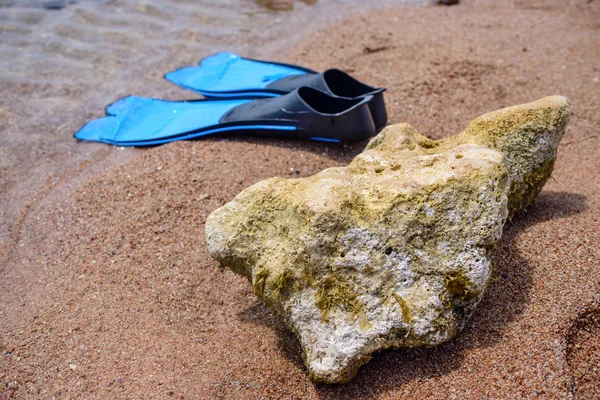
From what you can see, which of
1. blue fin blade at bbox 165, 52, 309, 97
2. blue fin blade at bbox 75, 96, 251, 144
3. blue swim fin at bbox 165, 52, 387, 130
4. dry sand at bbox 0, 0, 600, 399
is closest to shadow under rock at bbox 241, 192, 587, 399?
dry sand at bbox 0, 0, 600, 399

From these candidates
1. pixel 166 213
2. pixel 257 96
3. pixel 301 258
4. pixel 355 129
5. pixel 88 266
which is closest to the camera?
pixel 301 258

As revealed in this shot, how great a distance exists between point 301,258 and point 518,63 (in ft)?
11.9

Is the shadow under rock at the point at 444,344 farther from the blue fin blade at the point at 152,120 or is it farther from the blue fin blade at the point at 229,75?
the blue fin blade at the point at 229,75

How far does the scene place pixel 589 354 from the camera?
209 cm

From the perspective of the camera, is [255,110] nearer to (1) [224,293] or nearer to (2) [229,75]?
(2) [229,75]

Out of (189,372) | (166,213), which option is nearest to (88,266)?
(166,213)

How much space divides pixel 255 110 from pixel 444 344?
2277 mm

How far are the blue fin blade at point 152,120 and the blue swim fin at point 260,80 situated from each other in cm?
24

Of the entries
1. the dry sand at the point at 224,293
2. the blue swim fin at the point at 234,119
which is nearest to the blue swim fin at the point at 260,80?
the blue swim fin at the point at 234,119

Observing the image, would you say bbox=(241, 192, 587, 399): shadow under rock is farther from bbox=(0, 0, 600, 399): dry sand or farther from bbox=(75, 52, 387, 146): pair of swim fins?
bbox=(75, 52, 387, 146): pair of swim fins

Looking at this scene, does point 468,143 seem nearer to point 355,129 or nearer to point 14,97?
point 355,129

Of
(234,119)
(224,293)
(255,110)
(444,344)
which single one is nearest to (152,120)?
(234,119)

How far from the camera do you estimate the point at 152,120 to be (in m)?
4.16

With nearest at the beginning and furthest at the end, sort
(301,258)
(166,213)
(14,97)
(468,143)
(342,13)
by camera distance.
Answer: (301,258) → (468,143) → (166,213) → (14,97) → (342,13)
